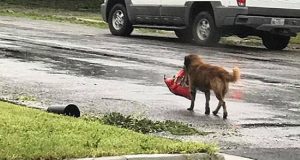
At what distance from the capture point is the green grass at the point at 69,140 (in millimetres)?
5574

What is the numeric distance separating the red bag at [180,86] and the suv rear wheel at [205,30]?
8876 mm

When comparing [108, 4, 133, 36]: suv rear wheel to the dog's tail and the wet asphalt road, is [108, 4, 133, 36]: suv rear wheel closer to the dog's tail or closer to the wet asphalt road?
the wet asphalt road

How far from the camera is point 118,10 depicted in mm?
20938

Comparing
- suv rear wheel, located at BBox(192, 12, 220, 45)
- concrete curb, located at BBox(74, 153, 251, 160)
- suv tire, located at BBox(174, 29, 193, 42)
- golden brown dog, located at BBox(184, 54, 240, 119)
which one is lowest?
suv tire, located at BBox(174, 29, 193, 42)

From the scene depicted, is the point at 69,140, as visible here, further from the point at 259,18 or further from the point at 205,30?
the point at 205,30

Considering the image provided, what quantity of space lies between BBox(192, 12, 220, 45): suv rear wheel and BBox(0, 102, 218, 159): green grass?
11087 mm

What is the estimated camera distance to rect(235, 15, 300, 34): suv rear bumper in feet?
55.0

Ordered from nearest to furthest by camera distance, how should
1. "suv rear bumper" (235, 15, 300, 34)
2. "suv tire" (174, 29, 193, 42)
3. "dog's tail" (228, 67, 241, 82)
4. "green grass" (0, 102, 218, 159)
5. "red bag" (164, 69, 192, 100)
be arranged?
1. "green grass" (0, 102, 218, 159)
2. "dog's tail" (228, 67, 241, 82)
3. "red bag" (164, 69, 192, 100)
4. "suv rear bumper" (235, 15, 300, 34)
5. "suv tire" (174, 29, 193, 42)

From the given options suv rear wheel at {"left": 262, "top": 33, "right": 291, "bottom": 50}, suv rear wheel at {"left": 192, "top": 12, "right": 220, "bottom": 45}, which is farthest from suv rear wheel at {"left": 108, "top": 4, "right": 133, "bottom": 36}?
suv rear wheel at {"left": 262, "top": 33, "right": 291, "bottom": 50}

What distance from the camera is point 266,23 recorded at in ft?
55.1

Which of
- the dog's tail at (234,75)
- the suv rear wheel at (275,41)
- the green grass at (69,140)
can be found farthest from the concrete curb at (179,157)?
the suv rear wheel at (275,41)

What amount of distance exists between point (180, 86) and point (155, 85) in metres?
1.56

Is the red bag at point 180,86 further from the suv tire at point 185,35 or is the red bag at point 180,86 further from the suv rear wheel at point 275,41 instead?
the suv rear wheel at point 275,41

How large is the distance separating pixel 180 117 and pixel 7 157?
9.90 ft
